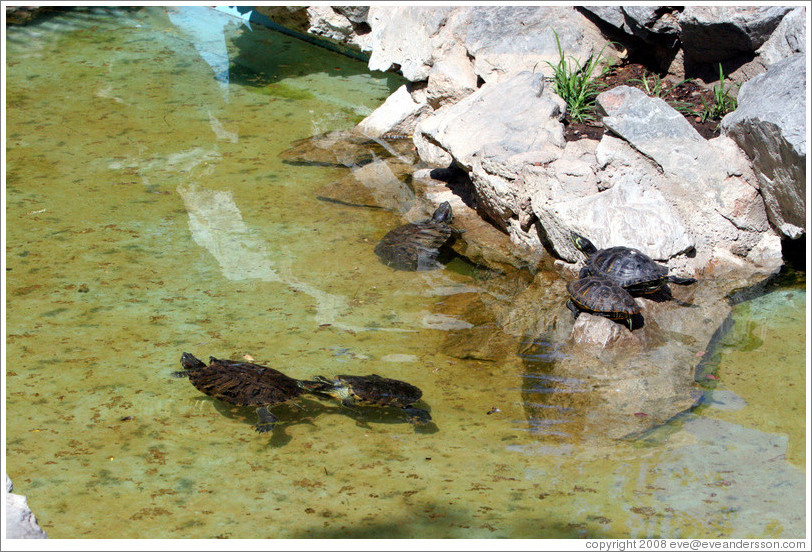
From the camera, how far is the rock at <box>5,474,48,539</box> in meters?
2.42

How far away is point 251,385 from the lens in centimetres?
409

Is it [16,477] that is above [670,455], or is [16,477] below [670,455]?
below

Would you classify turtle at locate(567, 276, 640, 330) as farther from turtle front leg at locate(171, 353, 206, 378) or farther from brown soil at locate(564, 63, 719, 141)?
turtle front leg at locate(171, 353, 206, 378)

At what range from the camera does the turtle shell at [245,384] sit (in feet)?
13.3

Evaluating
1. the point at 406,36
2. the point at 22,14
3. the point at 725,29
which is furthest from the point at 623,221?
the point at 22,14

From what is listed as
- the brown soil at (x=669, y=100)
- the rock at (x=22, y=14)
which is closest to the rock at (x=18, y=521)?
the brown soil at (x=669, y=100)

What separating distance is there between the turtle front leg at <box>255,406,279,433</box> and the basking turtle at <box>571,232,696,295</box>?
2.58 meters

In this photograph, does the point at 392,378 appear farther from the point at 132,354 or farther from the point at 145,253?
the point at 145,253

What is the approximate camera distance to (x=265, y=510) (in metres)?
3.48

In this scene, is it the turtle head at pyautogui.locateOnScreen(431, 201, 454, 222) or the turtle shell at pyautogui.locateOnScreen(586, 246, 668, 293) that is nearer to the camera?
the turtle shell at pyautogui.locateOnScreen(586, 246, 668, 293)

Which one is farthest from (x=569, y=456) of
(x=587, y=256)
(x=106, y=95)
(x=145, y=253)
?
(x=106, y=95)

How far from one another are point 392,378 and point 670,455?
164cm

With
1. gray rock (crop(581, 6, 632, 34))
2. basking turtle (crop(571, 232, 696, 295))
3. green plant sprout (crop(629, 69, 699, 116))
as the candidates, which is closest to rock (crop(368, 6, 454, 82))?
gray rock (crop(581, 6, 632, 34))

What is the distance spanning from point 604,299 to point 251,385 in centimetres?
236
